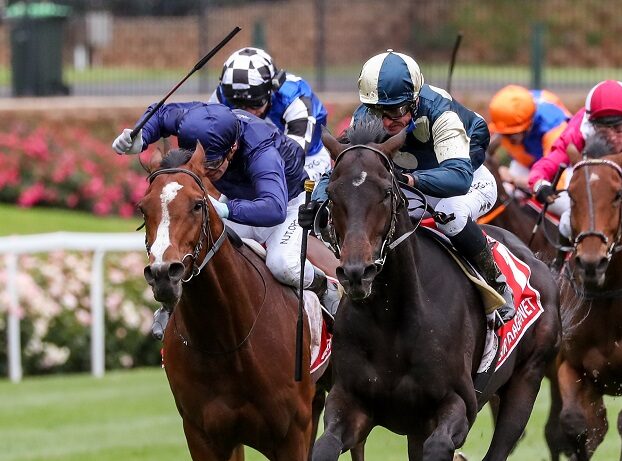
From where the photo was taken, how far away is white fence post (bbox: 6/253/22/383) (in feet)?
36.3

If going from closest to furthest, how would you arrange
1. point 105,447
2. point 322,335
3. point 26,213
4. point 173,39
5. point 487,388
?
point 487,388 < point 322,335 < point 105,447 < point 26,213 < point 173,39

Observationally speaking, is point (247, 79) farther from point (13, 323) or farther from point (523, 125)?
point (13, 323)

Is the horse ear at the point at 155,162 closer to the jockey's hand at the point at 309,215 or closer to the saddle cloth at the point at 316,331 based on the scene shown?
the jockey's hand at the point at 309,215

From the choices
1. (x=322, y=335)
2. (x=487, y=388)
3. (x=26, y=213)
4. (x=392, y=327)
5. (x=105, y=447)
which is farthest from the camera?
(x=26, y=213)

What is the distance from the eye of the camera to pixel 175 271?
16.7 feet

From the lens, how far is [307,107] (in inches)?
285

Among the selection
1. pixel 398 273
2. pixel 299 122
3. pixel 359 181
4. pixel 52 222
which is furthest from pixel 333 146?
pixel 52 222

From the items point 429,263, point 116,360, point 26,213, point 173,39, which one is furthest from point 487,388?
point 173,39

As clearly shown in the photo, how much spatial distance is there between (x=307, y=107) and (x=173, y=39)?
33.8ft

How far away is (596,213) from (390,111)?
1329 mm

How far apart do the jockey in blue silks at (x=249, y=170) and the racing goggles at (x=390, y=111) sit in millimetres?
615

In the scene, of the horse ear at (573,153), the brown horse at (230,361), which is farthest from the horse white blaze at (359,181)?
the horse ear at (573,153)

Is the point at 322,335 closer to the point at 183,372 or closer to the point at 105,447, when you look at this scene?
the point at 183,372

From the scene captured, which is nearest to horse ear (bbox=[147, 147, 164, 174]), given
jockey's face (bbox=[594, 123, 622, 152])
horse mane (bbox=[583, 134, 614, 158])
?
horse mane (bbox=[583, 134, 614, 158])
